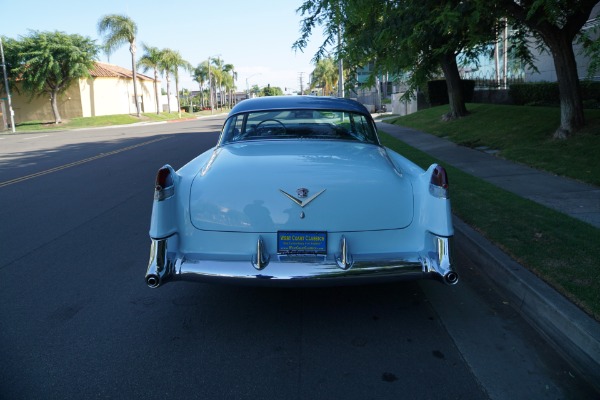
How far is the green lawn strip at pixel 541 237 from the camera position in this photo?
154 inches

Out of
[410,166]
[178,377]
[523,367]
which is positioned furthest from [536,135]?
[178,377]

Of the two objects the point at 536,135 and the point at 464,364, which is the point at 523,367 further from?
the point at 536,135

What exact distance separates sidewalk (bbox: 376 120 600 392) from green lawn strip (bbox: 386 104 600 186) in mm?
491

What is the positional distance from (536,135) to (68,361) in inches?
468

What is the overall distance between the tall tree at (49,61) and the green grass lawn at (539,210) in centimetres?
3545

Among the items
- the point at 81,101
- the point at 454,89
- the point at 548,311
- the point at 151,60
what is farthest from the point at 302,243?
the point at 151,60

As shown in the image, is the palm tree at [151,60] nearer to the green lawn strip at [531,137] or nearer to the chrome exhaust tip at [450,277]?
the green lawn strip at [531,137]

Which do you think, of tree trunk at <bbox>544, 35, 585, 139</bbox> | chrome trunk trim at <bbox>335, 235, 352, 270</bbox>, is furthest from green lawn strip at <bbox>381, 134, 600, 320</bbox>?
tree trunk at <bbox>544, 35, 585, 139</bbox>

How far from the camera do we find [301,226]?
352 cm

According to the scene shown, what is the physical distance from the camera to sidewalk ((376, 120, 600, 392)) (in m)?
3.16

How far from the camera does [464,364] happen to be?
321 centimetres

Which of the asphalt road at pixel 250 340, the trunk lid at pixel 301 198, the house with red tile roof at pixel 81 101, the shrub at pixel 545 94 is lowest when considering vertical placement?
the asphalt road at pixel 250 340

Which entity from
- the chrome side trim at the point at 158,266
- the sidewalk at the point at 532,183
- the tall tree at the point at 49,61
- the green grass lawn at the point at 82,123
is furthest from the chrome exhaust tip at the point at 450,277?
the tall tree at the point at 49,61

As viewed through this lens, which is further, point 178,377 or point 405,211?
point 405,211
